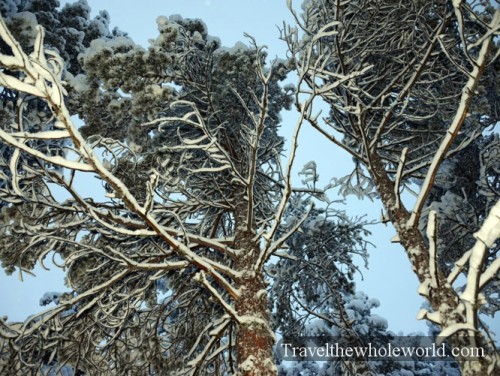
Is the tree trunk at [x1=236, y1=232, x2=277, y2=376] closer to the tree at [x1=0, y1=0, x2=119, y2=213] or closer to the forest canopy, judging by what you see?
the forest canopy

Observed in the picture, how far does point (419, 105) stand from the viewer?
6.14m

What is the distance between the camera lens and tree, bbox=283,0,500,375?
191 centimetres

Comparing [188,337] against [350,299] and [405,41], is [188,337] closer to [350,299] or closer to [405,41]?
[405,41]

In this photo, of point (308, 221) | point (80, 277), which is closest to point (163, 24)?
point (80, 277)

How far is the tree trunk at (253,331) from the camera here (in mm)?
3164

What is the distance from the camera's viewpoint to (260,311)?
3.69 metres

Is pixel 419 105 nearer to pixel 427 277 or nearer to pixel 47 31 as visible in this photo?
pixel 427 277

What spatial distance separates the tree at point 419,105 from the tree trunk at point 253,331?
1.48m

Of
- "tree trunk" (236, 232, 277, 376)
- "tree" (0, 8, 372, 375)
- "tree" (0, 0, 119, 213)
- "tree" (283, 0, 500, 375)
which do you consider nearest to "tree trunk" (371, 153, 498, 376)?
"tree" (283, 0, 500, 375)

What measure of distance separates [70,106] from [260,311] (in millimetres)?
5179

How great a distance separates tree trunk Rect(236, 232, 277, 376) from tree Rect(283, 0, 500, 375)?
1.48 metres

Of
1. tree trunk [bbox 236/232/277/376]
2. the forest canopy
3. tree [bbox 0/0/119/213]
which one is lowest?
tree trunk [bbox 236/232/277/376]

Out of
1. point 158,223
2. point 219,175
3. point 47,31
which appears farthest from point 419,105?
point 47,31

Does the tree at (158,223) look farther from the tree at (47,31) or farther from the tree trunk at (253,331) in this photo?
the tree at (47,31)
